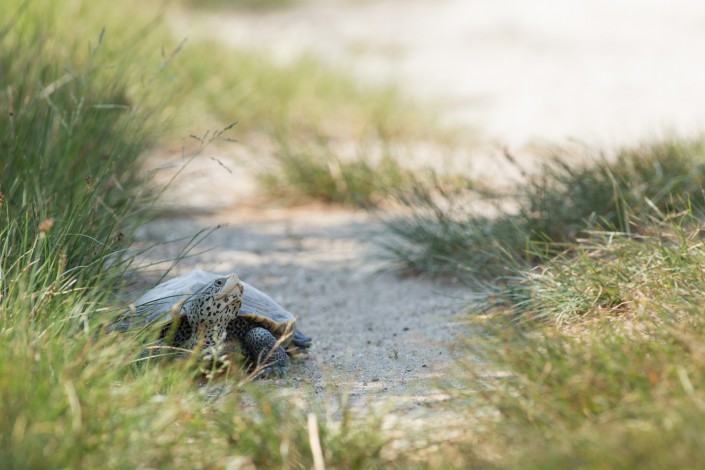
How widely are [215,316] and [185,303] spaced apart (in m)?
0.11

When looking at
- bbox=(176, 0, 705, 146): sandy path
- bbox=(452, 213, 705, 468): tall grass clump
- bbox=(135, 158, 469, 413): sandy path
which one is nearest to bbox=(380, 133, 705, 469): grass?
bbox=(452, 213, 705, 468): tall grass clump

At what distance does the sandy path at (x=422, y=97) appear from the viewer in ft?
11.5

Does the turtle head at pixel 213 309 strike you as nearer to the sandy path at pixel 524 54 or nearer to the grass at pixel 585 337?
the grass at pixel 585 337

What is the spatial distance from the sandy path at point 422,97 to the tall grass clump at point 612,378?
0.38 meters

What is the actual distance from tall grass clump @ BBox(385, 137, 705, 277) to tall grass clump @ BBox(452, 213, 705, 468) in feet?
2.09

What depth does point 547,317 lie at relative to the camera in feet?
10.6

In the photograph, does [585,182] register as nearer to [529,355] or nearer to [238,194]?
[529,355]

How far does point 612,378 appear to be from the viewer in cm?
222

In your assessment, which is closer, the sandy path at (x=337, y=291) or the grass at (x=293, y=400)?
the grass at (x=293, y=400)

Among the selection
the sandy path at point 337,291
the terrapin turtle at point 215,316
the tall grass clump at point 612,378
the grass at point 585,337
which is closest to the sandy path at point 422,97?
the sandy path at point 337,291

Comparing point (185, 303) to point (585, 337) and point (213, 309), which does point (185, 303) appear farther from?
point (585, 337)

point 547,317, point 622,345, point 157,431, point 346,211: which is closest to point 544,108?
point 346,211

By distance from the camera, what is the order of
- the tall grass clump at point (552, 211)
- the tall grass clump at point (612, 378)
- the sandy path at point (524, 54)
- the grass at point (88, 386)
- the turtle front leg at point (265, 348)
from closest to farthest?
the tall grass clump at point (612, 378)
the grass at point (88, 386)
the turtle front leg at point (265, 348)
the tall grass clump at point (552, 211)
the sandy path at point (524, 54)

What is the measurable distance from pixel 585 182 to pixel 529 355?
196 centimetres
